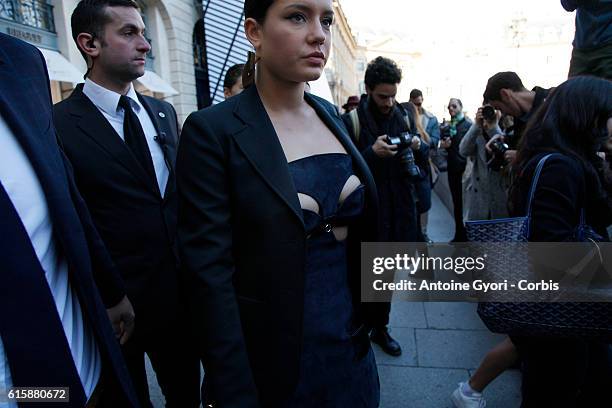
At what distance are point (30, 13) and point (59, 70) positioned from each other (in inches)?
69.8

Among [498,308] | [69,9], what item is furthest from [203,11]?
[498,308]

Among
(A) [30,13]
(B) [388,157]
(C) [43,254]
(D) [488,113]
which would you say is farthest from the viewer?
(A) [30,13]

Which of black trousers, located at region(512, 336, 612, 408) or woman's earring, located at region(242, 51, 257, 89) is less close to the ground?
woman's earring, located at region(242, 51, 257, 89)

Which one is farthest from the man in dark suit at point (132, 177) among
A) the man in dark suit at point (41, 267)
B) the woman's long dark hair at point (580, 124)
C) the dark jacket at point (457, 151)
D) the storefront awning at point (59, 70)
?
the storefront awning at point (59, 70)

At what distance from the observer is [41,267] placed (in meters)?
1.02

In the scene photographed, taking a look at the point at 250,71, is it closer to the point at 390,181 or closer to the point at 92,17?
the point at 92,17

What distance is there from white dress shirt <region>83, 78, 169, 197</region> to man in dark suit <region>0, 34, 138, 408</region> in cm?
68

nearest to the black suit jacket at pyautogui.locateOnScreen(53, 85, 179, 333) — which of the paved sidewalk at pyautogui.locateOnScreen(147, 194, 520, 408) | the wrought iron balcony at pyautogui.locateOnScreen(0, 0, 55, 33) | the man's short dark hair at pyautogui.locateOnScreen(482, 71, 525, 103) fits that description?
the paved sidewalk at pyautogui.locateOnScreen(147, 194, 520, 408)

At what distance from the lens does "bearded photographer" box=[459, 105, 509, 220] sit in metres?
3.87

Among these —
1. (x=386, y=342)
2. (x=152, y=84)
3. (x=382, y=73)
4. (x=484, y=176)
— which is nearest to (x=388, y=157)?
(x=382, y=73)

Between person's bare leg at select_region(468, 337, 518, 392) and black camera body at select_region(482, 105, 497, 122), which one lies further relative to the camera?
black camera body at select_region(482, 105, 497, 122)

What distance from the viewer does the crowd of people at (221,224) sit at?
3.58 ft

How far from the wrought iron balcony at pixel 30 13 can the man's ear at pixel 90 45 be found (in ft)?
21.7

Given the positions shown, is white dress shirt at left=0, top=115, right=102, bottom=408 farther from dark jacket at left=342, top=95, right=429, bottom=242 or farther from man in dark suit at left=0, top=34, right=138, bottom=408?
dark jacket at left=342, top=95, right=429, bottom=242
